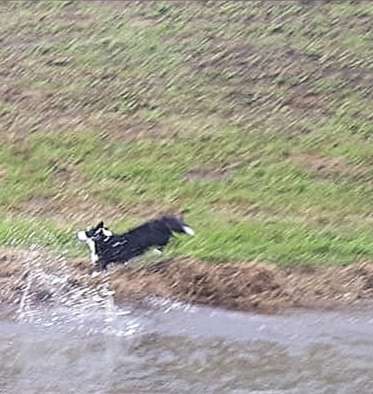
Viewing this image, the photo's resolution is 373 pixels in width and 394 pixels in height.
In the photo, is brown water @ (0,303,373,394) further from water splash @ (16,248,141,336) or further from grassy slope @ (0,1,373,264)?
grassy slope @ (0,1,373,264)

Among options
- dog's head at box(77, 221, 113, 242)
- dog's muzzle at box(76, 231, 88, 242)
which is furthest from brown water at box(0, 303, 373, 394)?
dog's muzzle at box(76, 231, 88, 242)

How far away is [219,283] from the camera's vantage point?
9.66m

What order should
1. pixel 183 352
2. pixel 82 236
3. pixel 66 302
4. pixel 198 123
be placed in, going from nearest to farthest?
1. pixel 183 352
2. pixel 66 302
3. pixel 82 236
4. pixel 198 123

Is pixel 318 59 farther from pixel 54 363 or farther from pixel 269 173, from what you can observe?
pixel 54 363

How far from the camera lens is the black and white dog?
961cm

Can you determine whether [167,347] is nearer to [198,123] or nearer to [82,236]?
[82,236]

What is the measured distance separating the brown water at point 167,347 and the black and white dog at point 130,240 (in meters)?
0.20

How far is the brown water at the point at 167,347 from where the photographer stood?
8.30m

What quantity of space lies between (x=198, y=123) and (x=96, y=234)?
2.98m

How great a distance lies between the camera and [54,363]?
8.62 m

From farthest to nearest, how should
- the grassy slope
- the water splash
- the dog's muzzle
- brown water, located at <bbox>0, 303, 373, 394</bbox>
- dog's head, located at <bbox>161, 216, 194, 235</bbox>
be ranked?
the grassy slope < the dog's muzzle < dog's head, located at <bbox>161, 216, 194, 235</bbox> < the water splash < brown water, located at <bbox>0, 303, 373, 394</bbox>

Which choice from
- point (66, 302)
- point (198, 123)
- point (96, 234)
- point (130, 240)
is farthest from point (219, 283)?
point (198, 123)

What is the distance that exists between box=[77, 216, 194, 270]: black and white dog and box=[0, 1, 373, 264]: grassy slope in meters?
0.36

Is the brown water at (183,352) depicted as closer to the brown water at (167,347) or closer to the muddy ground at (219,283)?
the brown water at (167,347)
